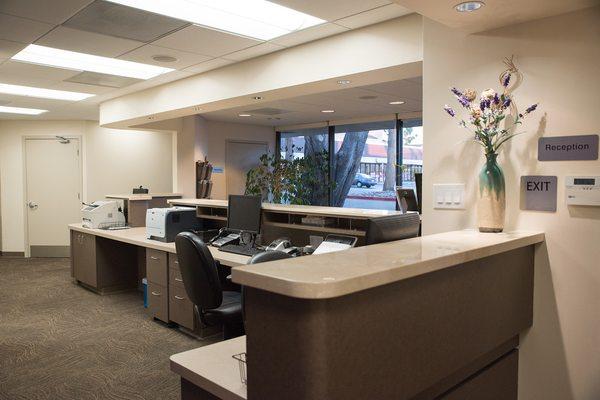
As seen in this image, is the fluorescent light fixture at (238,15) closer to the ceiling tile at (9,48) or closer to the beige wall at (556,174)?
the beige wall at (556,174)

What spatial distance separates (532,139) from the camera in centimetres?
225

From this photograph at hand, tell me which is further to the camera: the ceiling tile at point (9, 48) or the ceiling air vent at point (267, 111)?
the ceiling air vent at point (267, 111)

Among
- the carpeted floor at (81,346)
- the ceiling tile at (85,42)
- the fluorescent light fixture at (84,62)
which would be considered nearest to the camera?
the carpeted floor at (81,346)

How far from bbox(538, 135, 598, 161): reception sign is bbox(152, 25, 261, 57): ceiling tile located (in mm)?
2322

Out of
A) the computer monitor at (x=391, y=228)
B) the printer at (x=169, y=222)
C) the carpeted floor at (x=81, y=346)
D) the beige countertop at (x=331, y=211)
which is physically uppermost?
the computer monitor at (x=391, y=228)

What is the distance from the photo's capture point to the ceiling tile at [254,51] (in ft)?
12.5

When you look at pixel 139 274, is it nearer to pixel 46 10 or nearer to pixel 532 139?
pixel 46 10

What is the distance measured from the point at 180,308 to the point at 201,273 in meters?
1.43

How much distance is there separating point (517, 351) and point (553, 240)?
21.9 inches

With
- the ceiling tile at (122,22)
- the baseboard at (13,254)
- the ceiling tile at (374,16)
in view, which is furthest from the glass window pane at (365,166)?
the baseboard at (13,254)

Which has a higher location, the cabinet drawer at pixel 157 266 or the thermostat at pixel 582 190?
the thermostat at pixel 582 190

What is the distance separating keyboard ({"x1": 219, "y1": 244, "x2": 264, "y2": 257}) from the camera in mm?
3725

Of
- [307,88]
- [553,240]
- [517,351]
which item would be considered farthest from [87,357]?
[553,240]

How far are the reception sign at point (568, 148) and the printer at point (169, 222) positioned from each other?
11.0ft
